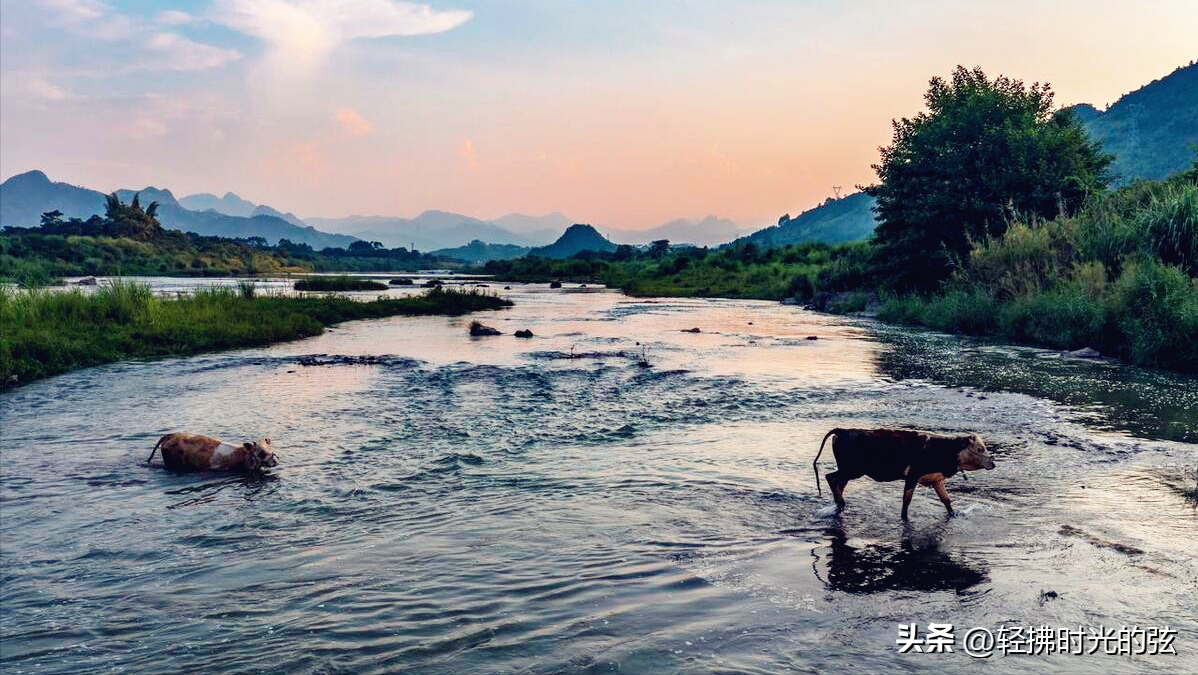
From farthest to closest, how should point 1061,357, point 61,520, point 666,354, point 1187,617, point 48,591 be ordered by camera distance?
point 666,354, point 1061,357, point 61,520, point 48,591, point 1187,617

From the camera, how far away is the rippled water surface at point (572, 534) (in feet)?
19.2

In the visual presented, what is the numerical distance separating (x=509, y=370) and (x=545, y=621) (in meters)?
15.7

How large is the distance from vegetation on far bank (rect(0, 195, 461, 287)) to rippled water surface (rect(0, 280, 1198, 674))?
83.8 metres

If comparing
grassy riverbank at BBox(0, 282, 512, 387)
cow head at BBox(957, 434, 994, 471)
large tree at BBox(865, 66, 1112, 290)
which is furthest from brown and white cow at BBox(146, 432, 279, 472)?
large tree at BBox(865, 66, 1112, 290)

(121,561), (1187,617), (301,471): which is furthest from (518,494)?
(1187,617)

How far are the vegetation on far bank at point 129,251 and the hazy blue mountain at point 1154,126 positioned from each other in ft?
491

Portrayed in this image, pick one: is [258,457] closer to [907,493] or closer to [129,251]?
[907,493]

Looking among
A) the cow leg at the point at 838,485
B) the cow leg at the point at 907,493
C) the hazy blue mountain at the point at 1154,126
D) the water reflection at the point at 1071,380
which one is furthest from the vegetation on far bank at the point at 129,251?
the hazy blue mountain at the point at 1154,126

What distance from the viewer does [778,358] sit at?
24.3 meters

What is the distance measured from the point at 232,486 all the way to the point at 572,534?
5112 millimetres

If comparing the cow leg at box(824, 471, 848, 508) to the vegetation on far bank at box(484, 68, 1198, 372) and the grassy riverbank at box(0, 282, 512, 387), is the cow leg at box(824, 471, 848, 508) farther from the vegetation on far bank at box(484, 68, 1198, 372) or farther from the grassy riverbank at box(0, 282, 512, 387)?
the grassy riverbank at box(0, 282, 512, 387)

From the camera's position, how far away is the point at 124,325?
25.5 meters

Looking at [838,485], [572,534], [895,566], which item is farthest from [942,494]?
[572,534]

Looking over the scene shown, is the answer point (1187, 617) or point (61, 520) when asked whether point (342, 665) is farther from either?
point (1187, 617)
